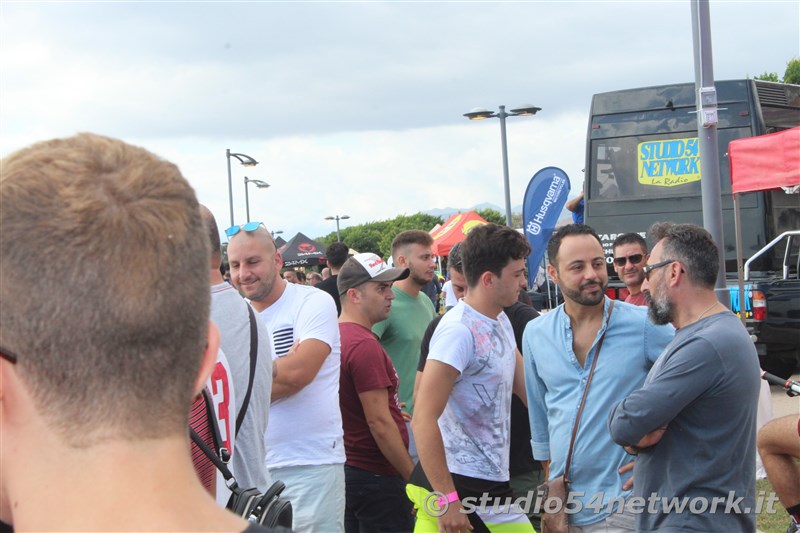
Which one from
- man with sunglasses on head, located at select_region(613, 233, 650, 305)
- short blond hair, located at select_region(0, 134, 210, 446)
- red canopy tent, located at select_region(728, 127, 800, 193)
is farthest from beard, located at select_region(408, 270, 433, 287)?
short blond hair, located at select_region(0, 134, 210, 446)

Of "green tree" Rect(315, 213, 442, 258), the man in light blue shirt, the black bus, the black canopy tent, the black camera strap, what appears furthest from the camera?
"green tree" Rect(315, 213, 442, 258)

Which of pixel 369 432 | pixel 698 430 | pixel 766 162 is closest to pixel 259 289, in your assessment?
pixel 369 432

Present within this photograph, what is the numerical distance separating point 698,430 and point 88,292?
291 centimetres

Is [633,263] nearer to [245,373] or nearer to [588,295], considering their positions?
[588,295]

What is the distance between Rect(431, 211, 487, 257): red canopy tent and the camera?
68.6 ft

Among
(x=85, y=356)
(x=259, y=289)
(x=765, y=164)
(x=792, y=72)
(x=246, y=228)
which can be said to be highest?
(x=792, y=72)

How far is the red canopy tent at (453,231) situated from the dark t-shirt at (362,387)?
15.6 metres

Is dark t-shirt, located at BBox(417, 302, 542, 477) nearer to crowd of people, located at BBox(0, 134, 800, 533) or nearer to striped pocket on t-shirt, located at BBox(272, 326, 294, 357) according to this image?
crowd of people, located at BBox(0, 134, 800, 533)

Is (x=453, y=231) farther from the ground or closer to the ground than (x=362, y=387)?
farther from the ground

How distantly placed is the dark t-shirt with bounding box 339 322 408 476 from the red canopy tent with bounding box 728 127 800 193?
18.1 ft

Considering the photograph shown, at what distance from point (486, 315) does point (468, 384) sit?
0.38 m

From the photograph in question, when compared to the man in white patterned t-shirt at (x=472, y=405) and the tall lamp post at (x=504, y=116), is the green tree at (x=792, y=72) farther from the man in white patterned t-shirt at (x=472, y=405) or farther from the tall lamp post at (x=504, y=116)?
the man in white patterned t-shirt at (x=472, y=405)

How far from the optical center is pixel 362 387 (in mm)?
4941

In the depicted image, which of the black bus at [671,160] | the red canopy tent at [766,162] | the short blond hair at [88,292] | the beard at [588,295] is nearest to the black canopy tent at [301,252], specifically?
the black bus at [671,160]
